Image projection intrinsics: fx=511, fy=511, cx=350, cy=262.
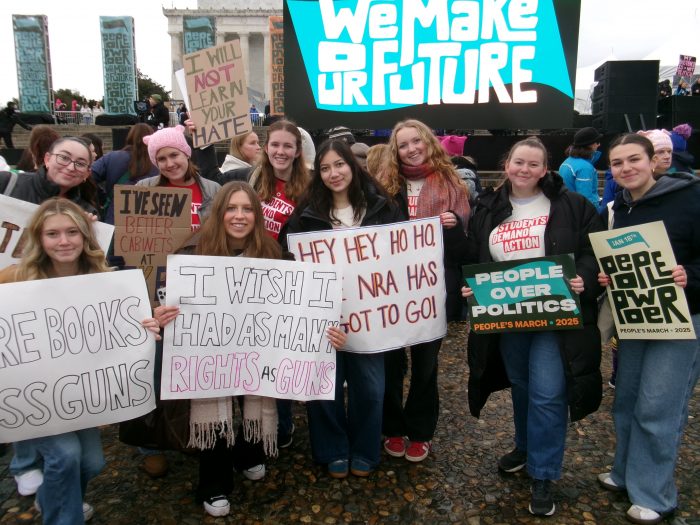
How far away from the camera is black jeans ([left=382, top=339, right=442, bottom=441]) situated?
305 centimetres

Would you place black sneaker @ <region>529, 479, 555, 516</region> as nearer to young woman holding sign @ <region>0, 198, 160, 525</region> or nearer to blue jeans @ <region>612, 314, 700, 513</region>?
blue jeans @ <region>612, 314, 700, 513</region>

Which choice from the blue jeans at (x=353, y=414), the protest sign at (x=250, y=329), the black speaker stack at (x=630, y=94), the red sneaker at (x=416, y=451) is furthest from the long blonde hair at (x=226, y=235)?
the black speaker stack at (x=630, y=94)

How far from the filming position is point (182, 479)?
2.93 m

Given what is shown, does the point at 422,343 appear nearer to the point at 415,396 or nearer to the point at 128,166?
the point at 415,396

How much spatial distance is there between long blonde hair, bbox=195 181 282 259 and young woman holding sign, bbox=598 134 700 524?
1.75m

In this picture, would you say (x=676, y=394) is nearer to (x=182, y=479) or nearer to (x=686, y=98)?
(x=182, y=479)

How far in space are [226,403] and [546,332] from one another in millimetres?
1705

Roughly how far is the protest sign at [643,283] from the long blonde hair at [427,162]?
1.01 m

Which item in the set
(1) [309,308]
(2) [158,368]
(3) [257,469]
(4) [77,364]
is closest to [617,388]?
(1) [309,308]

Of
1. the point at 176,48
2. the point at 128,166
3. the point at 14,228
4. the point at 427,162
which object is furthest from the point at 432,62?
the point at 176,48

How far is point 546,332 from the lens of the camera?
266 centimetres

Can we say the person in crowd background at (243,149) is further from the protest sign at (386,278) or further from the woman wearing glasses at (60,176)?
the protest sign at (386,278)

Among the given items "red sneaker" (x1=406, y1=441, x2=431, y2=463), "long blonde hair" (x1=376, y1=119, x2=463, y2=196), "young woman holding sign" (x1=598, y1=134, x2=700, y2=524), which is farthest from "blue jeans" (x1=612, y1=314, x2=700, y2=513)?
"long blonde hair" (x1=376, y1=119, x2=463, y2=196)

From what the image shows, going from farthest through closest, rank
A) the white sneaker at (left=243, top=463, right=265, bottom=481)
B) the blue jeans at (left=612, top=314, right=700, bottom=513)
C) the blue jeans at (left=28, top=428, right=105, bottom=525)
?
the white sneaker at (left=243, top=463, right=265, bottom=481) < the blue jeans at (left=612, top=314, right=700, bottom=513) < the blue jeans at (left=28, top=428, right=105, bottom=525)
